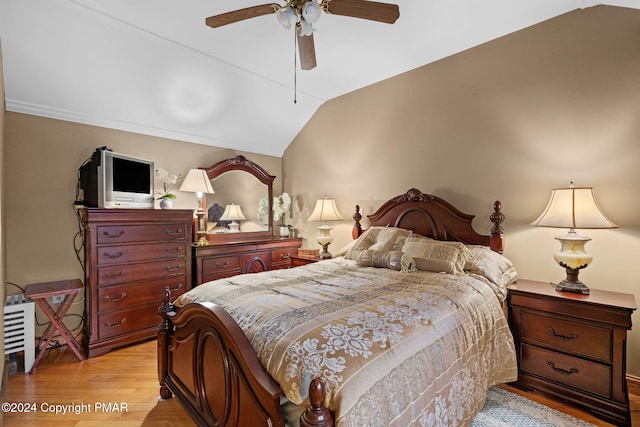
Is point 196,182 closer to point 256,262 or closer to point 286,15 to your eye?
point 256,262

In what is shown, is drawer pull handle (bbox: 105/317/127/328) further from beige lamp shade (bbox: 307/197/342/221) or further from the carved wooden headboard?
the carved wooden headboard

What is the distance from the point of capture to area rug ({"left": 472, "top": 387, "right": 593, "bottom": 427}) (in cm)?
186

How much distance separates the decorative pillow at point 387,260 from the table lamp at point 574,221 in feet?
3.31

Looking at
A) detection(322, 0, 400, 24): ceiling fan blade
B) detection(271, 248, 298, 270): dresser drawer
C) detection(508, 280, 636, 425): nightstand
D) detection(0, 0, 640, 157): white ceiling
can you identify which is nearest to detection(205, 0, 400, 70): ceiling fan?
detection(322, 0, 400, 24): ceiling fan blade

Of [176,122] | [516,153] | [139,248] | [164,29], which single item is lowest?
[139,248]

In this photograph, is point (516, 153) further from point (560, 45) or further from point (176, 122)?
point (176, 122)

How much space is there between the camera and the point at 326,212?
13.0ft

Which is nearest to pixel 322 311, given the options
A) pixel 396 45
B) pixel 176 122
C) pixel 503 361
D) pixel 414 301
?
pixel 414 301

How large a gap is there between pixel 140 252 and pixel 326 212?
2115 mm

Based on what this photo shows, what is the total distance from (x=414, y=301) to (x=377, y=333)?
474mm

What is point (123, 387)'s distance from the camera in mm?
2289

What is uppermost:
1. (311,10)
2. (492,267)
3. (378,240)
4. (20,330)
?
(311,10)

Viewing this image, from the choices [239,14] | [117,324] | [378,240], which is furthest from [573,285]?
[117,324]
